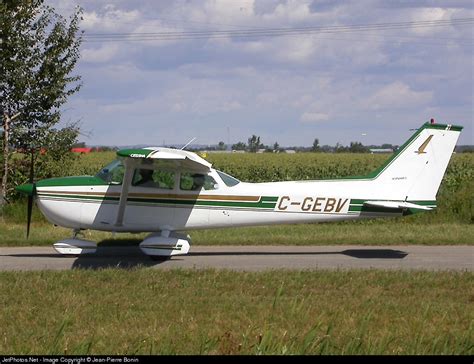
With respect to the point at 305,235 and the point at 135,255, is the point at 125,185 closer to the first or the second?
the point at 135,255

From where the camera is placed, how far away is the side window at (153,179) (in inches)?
506

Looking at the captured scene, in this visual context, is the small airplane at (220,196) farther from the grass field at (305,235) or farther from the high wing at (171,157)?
the grass field at (305,235)

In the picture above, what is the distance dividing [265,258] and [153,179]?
2.52m

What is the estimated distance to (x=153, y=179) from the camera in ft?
42.3

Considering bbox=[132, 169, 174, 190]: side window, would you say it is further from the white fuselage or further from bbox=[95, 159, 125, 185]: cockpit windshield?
bbox=[95, 159, 125, 185]: cockpit windshield

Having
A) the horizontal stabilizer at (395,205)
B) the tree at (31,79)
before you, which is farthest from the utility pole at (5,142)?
the horizontal stabilizer at (395,205)

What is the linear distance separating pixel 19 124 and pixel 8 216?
2605 millimetres

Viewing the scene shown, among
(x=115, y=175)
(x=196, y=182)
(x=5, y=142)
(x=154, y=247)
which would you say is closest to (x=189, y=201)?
(x=196, y=182)

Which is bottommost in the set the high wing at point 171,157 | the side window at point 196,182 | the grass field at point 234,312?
the grass field at point 234,312

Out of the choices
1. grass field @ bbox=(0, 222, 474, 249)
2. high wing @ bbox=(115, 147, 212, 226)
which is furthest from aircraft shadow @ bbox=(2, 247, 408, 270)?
grass field @ bbox=(0, 222, 474, 249)

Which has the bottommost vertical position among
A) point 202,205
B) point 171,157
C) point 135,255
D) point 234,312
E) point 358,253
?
point 135,255

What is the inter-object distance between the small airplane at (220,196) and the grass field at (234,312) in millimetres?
2470

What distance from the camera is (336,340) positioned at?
6.20 meters
